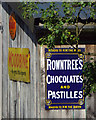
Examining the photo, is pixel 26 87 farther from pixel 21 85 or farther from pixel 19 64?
pixel 19 64

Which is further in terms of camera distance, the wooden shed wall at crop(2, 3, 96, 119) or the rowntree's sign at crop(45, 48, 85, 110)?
the rowntree's sign at crop(45, 48, 85, 110)

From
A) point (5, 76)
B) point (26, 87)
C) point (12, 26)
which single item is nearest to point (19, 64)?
point (5, 76)

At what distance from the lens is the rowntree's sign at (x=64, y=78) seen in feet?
27.0

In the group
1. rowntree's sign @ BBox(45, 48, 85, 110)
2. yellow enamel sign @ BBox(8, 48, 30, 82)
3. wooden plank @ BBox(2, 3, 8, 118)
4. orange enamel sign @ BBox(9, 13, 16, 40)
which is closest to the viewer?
wooden plank @ BBox(2, 3, 8, 118)

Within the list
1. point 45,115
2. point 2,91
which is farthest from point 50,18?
point 45,115

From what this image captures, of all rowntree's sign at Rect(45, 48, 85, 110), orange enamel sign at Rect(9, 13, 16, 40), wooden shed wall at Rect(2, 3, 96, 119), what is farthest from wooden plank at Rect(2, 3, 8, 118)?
rowntree's sign at Rect(45, 48, 85, 110)

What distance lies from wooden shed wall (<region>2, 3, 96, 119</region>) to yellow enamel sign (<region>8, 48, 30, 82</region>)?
0.11 m

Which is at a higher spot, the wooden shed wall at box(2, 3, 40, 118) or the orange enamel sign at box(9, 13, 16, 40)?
the orange enamel sign at box(9, 13, 16, 40)

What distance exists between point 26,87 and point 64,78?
99 centimetres

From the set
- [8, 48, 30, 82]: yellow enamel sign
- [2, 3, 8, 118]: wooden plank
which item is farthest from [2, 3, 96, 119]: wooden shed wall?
[8, 48, 30, 82]: yellow enamel sign

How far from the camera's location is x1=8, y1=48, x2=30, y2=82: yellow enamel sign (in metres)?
7.42

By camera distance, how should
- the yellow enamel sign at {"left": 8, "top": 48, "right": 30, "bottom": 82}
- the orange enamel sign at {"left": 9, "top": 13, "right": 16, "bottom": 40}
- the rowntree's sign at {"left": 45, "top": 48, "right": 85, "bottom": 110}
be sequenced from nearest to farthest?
the orange enamel sign at {"left": 9, "top": 13, "right": 16, "bottom": 40}, the yellow enamel sign at {"left": 8, "top": 48, "right": 30, "bottom": 82}, the rowntree's sign at {"left": 45, "top": 48, "right": 85, "bottom": 110}

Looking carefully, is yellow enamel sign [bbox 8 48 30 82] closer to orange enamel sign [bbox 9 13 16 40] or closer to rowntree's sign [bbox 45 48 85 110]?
orange enamel sign [bbox 9 13 16 40]

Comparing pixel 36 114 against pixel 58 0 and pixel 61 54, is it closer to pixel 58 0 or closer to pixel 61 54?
pixel 61 54
